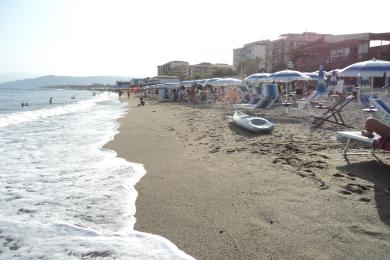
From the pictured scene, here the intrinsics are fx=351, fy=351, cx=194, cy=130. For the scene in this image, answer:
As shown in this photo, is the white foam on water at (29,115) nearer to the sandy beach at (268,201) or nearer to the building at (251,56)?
the sandy beach at (268,201)

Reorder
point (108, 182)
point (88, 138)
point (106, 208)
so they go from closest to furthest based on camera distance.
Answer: point (106, 208) → point (108, 182) → point (88, 138)

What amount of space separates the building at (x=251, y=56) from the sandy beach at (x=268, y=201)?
68437 mm

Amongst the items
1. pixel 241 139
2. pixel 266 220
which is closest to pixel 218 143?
pixel 241 139

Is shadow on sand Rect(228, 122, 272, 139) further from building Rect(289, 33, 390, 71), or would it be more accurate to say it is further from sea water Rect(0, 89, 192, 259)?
building Rect(289, 33, 390, 71)

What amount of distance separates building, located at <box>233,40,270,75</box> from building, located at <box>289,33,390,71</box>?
21050mm

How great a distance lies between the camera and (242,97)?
22859mm

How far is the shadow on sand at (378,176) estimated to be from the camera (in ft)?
11.2

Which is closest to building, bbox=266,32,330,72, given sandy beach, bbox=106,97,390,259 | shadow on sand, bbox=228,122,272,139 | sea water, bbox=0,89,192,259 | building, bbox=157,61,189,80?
building, bbox=157,61,189,80

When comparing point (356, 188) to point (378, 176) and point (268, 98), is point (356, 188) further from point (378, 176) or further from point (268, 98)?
point (268, 98)

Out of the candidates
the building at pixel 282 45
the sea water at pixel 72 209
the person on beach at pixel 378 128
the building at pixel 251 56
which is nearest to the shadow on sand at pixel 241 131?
the sea water at pixel 72 209

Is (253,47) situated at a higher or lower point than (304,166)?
higher

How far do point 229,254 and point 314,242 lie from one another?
0.71 metres

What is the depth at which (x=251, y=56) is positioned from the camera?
99.4 m

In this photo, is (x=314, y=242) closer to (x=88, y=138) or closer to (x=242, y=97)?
(x=88, y=138)
